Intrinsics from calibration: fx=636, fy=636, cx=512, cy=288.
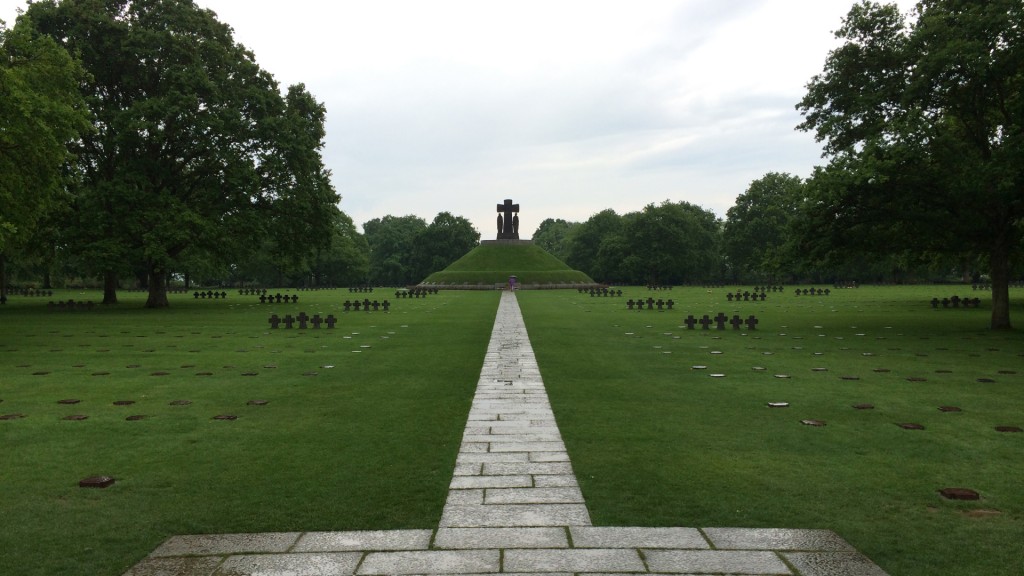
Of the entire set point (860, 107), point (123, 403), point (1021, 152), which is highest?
point (860, 107)

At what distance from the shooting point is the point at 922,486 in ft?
18.1

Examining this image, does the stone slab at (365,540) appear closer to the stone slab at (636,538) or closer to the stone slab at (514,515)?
the stone slab at (514,515)

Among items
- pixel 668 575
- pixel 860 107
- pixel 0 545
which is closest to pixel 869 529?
pixel 668 575

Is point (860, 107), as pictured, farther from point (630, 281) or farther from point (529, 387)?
point (630, 281)

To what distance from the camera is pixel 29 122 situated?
1864 centimetres

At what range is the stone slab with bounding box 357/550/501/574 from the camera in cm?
386

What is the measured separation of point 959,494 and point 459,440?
471 cm

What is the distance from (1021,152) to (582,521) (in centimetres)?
1842

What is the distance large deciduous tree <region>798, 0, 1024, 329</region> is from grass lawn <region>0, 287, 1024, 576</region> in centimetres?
568

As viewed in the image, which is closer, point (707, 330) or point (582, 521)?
point (582, 521)

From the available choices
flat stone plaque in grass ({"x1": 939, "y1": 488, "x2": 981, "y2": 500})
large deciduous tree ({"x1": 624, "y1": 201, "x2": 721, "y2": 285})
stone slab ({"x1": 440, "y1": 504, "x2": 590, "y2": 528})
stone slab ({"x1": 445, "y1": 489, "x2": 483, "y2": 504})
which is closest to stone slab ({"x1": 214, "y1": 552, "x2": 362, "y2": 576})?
stone slab ({"x1": 440, "y1": 504, "x2": 590, "y2": 528})

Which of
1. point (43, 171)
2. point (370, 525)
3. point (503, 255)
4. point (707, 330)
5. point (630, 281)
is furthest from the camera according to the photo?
point (630, 281)

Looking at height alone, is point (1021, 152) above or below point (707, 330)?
above

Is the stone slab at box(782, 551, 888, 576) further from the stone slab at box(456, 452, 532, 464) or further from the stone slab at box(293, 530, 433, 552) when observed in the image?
the stone slab at box(456, 452, 532, 464)
